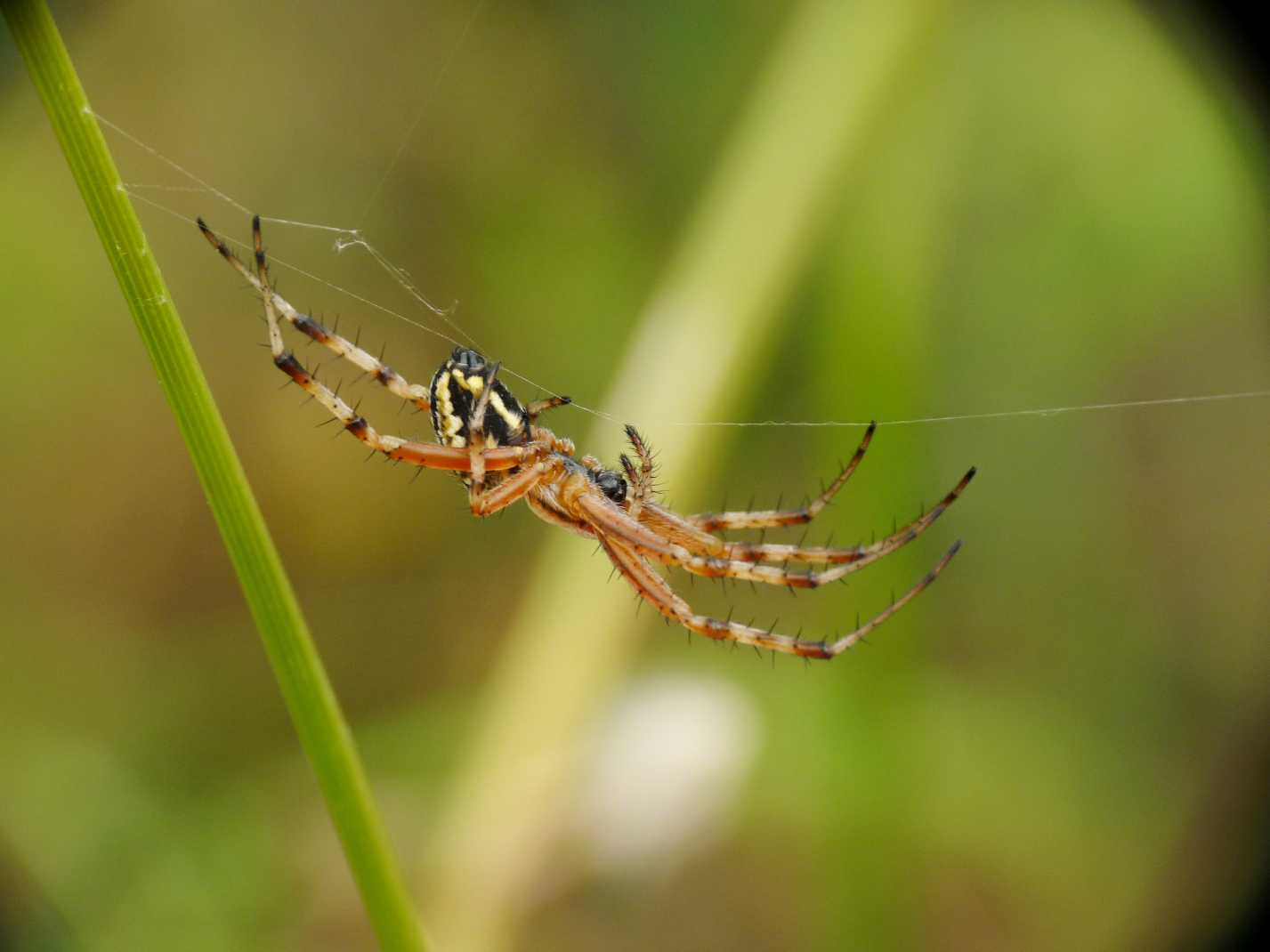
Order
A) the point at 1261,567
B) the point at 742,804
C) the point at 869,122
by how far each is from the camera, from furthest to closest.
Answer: the point at 1261,567 < the point at 742,804 < the point at 869,122

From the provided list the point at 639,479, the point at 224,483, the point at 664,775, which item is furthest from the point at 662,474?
the point at 224,483

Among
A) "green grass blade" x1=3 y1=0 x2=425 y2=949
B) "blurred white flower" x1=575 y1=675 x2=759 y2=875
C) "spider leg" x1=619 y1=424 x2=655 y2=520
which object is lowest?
"blurred white flower" x1=575 y1=675 x2=759 y2=875

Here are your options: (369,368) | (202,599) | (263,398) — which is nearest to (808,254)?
(369,368)

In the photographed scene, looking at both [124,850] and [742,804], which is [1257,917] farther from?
[124,850]

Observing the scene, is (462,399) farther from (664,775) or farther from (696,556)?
(664,775)

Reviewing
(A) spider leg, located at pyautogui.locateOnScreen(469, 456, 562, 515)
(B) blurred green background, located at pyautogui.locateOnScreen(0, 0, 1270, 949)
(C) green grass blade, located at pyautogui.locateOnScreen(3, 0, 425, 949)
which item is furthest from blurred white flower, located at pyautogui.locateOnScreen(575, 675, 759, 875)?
(C) green grass blade, located at pyautogui.locateOnScreen(3, 0, 425, 949)

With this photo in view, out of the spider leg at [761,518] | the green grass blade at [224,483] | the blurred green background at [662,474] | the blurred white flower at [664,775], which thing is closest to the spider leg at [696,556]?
the spider leg at [761,518]

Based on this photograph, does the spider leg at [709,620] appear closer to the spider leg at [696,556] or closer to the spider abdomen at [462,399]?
the spider leg at [696,556]

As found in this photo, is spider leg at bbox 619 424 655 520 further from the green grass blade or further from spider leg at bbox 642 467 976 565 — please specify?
the green grass blade
